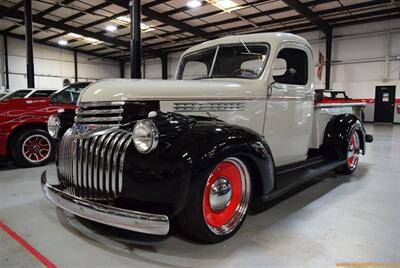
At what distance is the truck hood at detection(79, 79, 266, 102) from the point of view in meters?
2.21

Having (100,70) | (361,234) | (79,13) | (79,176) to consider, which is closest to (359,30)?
(79,13)

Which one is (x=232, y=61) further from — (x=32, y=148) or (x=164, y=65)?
(x=164, y=65)

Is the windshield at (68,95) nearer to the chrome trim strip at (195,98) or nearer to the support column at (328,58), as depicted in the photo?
the chrome trim strip at (195,98)

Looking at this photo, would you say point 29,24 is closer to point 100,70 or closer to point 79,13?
point 79,13

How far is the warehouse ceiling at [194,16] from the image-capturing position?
11883 millimetres

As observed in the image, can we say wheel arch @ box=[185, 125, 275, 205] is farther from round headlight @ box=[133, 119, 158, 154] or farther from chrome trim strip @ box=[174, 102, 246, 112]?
chrome trim strip @ box=[174, 102, 246, 112]

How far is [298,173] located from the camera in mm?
2953

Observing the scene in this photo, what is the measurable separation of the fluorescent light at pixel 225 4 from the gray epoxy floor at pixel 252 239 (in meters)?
10.2

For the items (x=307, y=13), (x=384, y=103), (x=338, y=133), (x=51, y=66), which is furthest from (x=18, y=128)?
A: (x=51, y=66)

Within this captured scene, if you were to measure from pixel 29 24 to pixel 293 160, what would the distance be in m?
10.7

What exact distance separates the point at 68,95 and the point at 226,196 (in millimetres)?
4339

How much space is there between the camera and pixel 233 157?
2.13 meters

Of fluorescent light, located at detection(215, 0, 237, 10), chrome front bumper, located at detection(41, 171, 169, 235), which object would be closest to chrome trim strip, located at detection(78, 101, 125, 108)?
chrome front bumper, located at detection(41, 171, 169, 235)

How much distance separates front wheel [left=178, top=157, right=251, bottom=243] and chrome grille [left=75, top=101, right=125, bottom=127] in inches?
31.5
